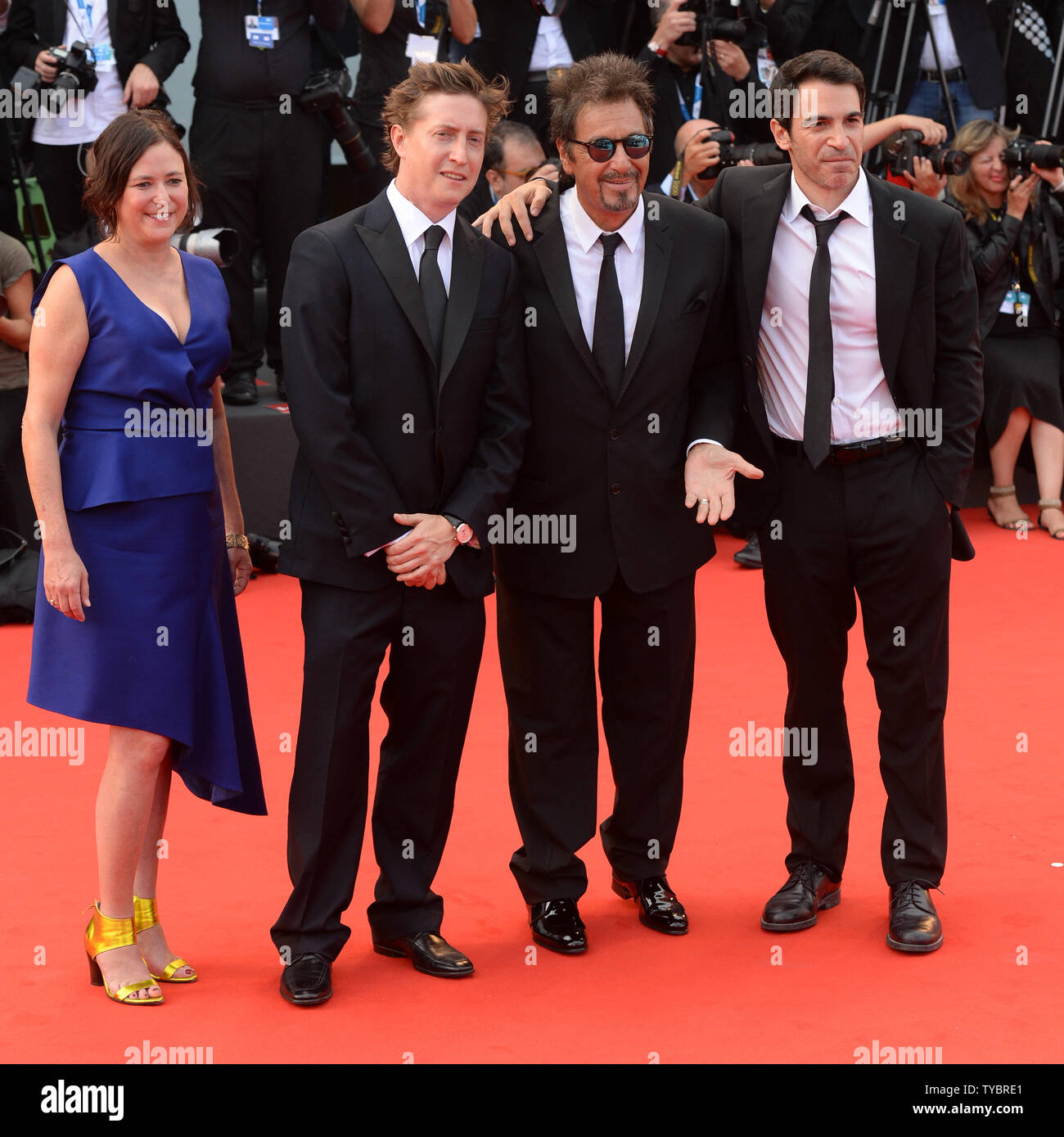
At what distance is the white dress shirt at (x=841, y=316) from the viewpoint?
9.49ft

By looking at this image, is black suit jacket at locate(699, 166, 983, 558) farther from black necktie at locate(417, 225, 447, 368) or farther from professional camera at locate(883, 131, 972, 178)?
professional camera at locate(883, 131, 972, 178)

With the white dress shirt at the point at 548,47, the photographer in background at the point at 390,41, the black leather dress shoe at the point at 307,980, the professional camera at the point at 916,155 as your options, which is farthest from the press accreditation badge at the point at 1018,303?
the black leather dress shoe at the point at 307,980

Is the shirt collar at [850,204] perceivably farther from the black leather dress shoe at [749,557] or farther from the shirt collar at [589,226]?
the black leather dress shoe at [749,557]

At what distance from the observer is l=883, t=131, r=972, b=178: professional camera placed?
5246 mm

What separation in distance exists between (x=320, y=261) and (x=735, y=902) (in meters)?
1.51

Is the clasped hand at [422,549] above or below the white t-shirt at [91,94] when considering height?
below

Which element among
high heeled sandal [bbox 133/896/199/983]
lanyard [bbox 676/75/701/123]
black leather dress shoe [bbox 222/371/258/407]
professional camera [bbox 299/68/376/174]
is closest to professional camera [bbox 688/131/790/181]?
lanyard [bbox 676/75/701/123]

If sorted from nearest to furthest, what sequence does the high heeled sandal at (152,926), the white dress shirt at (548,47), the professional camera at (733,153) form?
the high heeled sandal at (152,926) < the professional camera at (733,153) < the white dress shirt at (548,47)

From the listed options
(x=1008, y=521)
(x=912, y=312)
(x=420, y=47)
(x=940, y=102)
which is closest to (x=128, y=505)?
(x=912, y=312)

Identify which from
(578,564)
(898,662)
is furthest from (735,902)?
(578,564)

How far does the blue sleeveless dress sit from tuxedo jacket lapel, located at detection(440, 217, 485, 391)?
17.4 inches

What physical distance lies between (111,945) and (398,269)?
1284mm

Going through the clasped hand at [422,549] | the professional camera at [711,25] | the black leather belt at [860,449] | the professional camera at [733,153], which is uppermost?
the professional camera at [711,25]

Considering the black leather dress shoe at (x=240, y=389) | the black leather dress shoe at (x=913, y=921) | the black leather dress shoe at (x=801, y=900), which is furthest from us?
the black leather dress shoe at (x=240, y=389)
